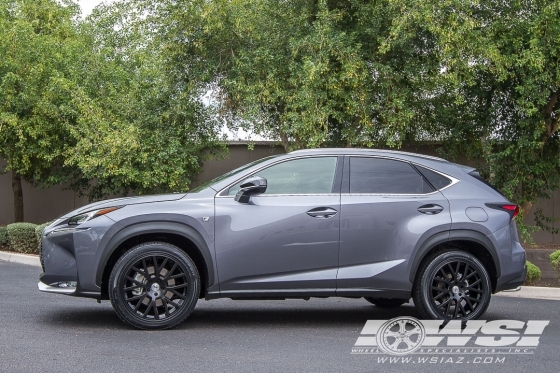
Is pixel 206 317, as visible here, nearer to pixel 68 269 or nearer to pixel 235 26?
pixel 68 269

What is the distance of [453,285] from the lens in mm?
8023

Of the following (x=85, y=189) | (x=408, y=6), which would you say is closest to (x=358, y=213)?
(x=408, y=6)

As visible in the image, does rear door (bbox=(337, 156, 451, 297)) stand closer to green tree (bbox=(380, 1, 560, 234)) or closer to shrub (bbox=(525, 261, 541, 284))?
shrub (bbox=(525, 261, 541, 284))

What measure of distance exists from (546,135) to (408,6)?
4067mm

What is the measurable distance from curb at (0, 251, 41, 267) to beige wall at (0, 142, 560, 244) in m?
5.09

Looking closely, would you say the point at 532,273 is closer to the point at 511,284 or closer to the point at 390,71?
the point at 511,284

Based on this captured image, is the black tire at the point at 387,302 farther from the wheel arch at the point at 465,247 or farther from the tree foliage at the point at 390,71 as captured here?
the tree foliage at the point at 390,71

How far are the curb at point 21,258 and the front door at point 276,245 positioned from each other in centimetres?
849

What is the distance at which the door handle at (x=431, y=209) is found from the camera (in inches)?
314

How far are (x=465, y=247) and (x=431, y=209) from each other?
24.7 inches

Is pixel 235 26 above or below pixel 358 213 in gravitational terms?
above

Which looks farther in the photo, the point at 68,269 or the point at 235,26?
the point at 235,26

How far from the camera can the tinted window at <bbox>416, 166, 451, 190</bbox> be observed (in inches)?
323

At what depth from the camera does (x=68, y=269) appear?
7551 mm
